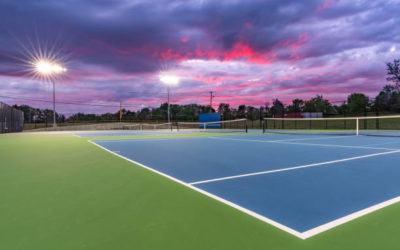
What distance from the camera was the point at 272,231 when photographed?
2.00 metres

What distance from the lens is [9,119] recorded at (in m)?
26.3

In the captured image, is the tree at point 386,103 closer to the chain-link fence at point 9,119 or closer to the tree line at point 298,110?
the tree line at point 298,110

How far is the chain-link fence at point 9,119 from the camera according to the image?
24170 mm

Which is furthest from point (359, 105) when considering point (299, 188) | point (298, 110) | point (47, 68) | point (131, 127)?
point (47, 68)

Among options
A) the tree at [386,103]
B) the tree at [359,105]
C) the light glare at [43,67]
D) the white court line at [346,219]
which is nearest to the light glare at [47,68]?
the light glare at [43,67]

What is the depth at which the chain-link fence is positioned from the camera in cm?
2417

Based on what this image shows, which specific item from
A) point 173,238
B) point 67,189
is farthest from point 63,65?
point 173,238

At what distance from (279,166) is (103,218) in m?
3.68

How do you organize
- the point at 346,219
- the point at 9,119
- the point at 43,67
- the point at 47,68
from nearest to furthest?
the point at 346,219
the point at 9,119
the point at 47,68
the point at 43,67

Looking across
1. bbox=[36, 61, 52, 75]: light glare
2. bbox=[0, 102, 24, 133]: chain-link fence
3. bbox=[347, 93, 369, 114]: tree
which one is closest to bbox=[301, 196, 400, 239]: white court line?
bbox=[347, 93, 369, 114]: tree

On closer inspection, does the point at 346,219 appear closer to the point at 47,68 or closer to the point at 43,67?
the point at 47,68

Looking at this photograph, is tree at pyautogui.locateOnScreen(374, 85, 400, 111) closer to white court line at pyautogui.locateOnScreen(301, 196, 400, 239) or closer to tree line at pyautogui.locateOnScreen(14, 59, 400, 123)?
tree line at pyautogui.locateOnScreen(14, 59, 400, 123)

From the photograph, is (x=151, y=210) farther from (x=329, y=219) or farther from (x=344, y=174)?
(x=344, y=174)

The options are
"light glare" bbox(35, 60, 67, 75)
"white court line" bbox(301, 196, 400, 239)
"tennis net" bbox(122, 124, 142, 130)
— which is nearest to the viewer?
"white court line" bbox(301, 196, 400, 239)
